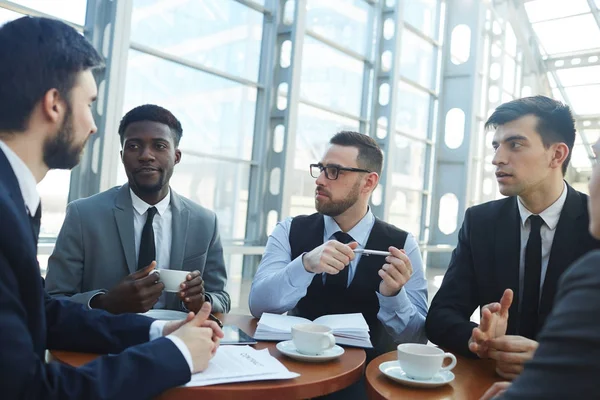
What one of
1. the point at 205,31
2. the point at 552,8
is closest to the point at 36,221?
the point at 205,31

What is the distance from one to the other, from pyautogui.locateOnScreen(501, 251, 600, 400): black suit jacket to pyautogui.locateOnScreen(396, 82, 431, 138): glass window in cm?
791

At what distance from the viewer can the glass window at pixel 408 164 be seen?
875cm

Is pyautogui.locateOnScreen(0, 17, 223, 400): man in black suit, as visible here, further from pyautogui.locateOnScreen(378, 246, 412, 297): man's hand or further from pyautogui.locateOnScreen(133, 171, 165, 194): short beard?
pyautogui.locateOnScreen(133, 171, 165, 194): short beard

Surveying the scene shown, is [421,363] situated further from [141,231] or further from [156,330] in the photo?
[141,231]

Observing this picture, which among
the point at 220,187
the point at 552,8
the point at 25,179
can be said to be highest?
the point at 552,8

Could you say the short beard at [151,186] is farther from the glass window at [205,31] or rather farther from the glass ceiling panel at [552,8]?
the glass ceiling panel at [552,8]

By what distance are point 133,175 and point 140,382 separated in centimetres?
135

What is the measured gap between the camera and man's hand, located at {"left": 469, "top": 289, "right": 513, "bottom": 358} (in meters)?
1.46

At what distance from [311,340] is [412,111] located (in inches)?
322

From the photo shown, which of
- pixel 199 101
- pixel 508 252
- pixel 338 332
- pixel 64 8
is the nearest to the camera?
pixel 338 332

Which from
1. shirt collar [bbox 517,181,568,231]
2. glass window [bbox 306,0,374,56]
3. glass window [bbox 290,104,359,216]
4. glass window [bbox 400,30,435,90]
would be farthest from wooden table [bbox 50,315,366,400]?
glass window [bbox 400,30,435,90]

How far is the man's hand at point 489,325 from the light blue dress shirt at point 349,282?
401 mm

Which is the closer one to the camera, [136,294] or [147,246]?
[136,294]

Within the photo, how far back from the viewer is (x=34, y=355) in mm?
899
